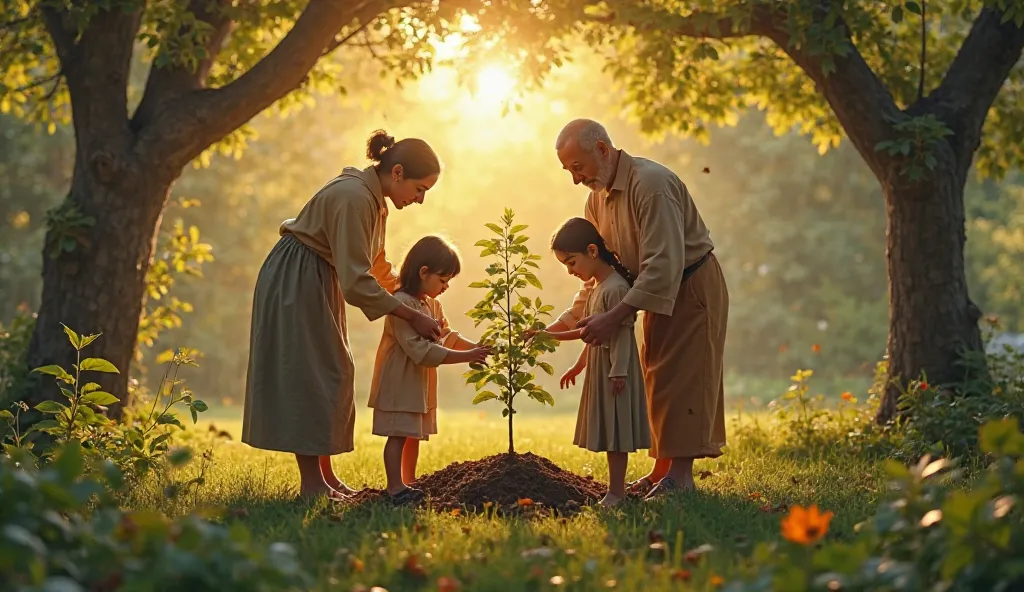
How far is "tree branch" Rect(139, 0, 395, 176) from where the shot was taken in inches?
309

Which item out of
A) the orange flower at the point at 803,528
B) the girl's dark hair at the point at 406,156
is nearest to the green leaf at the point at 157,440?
the girl's dark hair at the point at 406,156

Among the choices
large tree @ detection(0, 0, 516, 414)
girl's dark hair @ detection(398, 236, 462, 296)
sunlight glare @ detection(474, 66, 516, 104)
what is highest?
sunlight glare @ detection(474, 66, 516, 104)

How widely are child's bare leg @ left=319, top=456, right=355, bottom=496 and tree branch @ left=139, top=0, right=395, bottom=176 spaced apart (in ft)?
9.10

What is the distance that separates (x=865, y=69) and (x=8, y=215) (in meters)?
22.8

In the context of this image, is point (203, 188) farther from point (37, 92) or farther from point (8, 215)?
point (37, 92)

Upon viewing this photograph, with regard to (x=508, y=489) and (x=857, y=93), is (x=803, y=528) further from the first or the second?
(x=857, y=93)

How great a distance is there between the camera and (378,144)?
5.96 m

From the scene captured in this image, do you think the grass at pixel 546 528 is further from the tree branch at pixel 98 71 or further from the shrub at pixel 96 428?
the tree branch at pixel 98 71

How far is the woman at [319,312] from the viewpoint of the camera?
18.8 feet

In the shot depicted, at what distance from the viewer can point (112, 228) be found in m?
7.91

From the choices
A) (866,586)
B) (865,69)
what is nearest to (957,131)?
(865,69)

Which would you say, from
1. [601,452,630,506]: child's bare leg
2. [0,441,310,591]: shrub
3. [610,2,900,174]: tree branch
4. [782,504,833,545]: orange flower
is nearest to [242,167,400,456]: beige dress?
[601,452,630,506]: child's bare leg

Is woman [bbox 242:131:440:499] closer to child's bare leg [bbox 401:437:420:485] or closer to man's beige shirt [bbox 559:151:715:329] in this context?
child's bare leg [bbox 401:437:420:485]

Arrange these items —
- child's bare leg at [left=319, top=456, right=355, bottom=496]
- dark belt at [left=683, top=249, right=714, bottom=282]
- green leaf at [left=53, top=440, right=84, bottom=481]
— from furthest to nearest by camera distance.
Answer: child's bare leg at [left=319, top=456, right=355, bottom=496]
dark belt at [left=683, top=249, right=714, bottom=282]
green leaf at [left=53, top=440, right=84, bottom=481]
